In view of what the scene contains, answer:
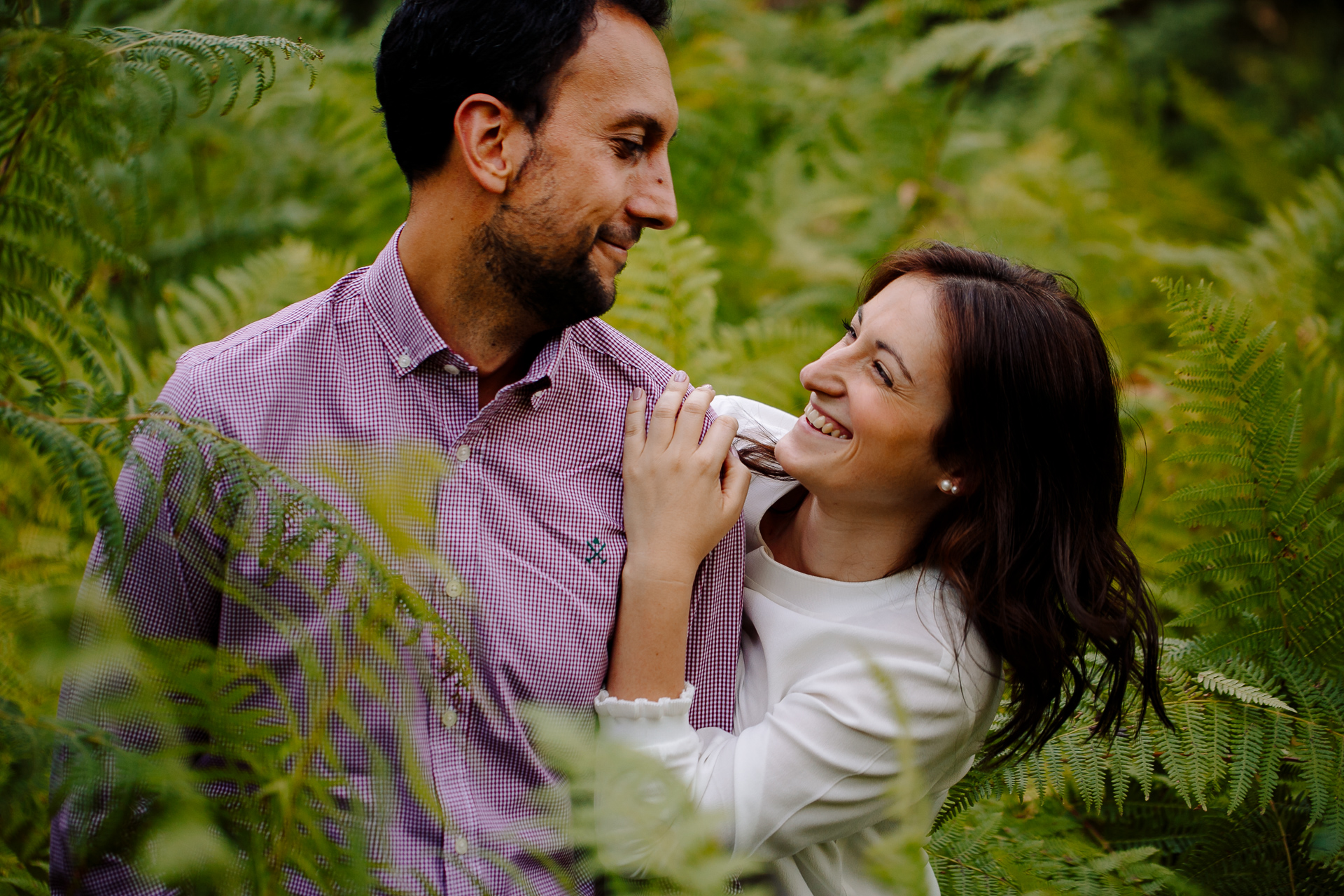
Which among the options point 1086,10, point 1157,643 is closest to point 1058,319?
point 1157,643

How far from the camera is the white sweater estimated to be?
168cm

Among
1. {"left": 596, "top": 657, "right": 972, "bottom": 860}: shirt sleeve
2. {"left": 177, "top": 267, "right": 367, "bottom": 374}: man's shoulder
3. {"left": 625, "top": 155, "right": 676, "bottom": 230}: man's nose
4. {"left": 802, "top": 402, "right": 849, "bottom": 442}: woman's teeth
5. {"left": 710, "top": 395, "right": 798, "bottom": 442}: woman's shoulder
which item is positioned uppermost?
{"left": 625, "top": 155, "right": 676, "bottom": 230}: man's nose

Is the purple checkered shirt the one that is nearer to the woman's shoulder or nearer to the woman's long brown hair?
the woman's shoulder

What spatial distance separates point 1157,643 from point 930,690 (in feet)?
1.72

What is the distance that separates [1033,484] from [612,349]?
0.87 meters

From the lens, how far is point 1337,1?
31.8ft

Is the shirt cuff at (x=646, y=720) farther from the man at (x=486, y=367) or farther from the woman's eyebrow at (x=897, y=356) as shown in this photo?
the woman's eyebrow at (x=897, y=356)

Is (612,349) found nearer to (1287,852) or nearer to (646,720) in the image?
(646,720)

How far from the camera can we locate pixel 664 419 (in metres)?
1.86

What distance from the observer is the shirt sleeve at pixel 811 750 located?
1671 millimetres

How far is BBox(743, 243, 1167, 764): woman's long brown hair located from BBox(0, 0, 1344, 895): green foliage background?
0.45 metres

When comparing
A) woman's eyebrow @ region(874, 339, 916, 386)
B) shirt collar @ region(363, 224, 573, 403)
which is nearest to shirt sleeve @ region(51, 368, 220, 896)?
shirt collar @ region(363, 224, 573, 403)

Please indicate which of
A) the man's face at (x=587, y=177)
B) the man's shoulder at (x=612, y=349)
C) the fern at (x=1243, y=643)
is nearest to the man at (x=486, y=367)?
the man's face at (x=587, y=177)

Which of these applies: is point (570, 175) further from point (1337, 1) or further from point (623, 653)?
point (1337, 1)
